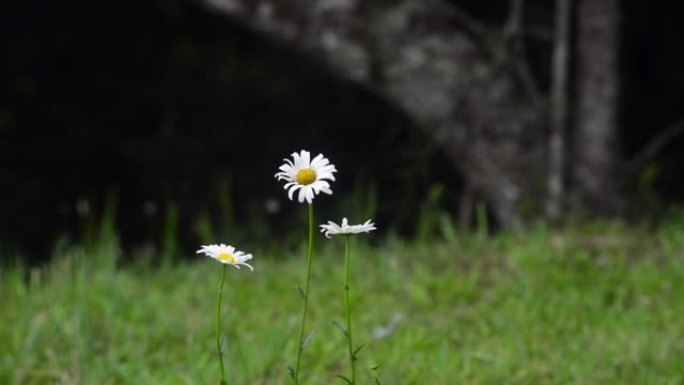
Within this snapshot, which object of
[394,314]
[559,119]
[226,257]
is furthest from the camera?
[559,119]

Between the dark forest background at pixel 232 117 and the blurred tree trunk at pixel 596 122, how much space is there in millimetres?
141

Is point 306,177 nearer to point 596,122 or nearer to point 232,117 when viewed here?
point 596,122

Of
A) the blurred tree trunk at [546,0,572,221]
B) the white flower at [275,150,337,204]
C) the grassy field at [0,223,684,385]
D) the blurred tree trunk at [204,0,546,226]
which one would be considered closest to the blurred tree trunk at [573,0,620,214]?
the blurred tree trunk at [546,0,572,221]

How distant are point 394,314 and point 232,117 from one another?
333 centimetres

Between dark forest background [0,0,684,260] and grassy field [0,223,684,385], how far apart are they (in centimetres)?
74

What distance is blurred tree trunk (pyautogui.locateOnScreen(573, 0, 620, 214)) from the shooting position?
5.19 meters

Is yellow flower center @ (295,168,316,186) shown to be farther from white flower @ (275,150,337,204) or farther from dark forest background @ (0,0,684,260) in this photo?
dark forest background @ (0,0,684,260)

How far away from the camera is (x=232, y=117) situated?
7.07 metres

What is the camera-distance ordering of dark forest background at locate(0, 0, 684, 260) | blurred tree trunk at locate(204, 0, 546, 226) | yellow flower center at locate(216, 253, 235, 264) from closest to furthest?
yellow flower center at locate(216, 253, 235, 264) < blurred tree trunk at locate(204, 0, 546, 226) < dark forest background at locate(0, 0, 684, 260)

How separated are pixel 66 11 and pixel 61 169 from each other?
38.0 inches

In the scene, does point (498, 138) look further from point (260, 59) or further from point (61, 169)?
point (61, 169)

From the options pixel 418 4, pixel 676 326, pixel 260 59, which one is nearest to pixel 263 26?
pixel 418 4

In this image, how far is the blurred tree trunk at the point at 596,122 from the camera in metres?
5.19

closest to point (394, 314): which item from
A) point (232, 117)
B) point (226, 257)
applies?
point (226, 257)
